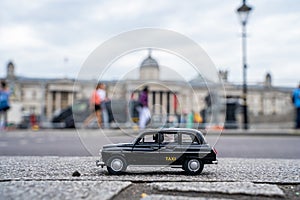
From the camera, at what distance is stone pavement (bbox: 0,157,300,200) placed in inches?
110

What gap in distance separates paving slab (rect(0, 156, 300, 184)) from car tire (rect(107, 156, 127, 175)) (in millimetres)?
67

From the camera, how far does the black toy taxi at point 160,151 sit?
3473mm

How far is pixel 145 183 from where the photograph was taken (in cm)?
325

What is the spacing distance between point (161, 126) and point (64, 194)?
57.1 inches

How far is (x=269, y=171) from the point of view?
13.4 ft

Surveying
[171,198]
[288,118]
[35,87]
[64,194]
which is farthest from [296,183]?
[35,87]

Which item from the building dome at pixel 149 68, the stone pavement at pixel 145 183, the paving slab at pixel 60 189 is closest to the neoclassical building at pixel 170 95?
the building dome at pixel 149 68

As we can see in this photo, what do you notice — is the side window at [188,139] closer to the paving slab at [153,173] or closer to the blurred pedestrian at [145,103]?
the paving slab at [153,173]

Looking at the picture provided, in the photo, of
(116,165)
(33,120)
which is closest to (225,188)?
(116,165)

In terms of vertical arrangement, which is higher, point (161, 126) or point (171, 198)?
point (161, 126)

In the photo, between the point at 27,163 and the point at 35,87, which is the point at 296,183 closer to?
Answer: the point at 27,163

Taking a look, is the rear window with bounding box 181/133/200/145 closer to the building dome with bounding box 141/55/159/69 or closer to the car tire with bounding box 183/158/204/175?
the car tire with bounding box 183/158/204/175

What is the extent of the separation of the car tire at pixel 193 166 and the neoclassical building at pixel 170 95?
692mm

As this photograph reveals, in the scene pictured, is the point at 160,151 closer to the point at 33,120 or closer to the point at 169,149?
the point at 169,149
